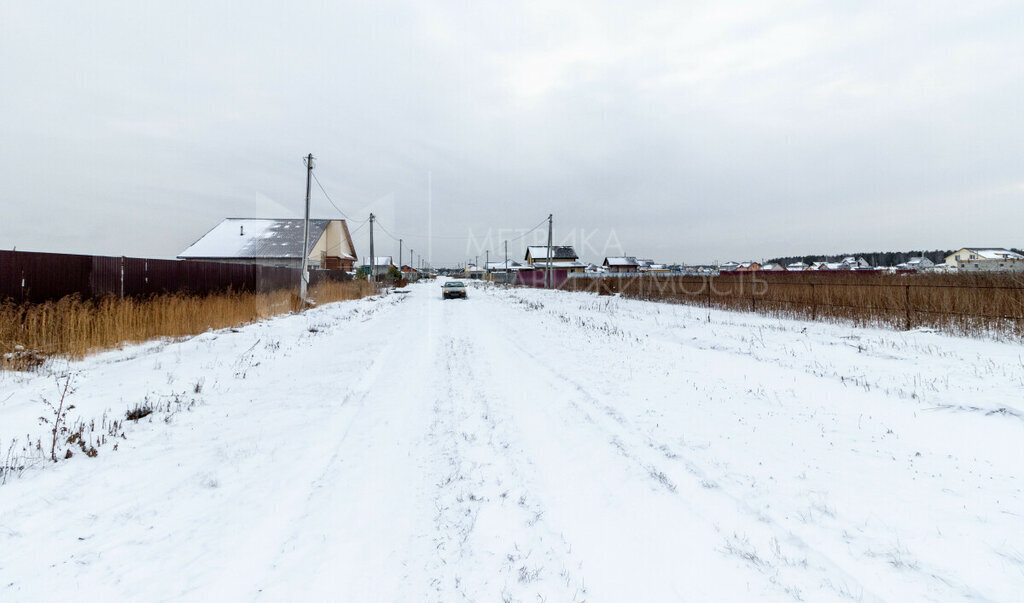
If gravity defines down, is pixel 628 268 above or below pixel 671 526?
above

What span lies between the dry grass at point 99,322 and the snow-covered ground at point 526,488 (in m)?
1.55

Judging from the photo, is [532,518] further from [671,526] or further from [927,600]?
[927,600]

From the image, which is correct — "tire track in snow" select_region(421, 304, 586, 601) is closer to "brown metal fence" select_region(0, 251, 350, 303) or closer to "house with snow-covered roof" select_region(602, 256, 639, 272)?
"brown metal fence" select_region(0, 251, 350, 303)

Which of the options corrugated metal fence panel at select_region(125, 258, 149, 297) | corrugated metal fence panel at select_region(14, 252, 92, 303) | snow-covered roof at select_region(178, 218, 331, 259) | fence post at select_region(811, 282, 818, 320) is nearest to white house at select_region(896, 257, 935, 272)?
fence post at select_region(811, 282, 818, 320)

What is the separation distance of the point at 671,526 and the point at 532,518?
96cm

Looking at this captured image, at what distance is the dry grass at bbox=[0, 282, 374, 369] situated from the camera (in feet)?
23.5

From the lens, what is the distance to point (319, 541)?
2600 mm

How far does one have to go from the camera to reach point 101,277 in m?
9.84

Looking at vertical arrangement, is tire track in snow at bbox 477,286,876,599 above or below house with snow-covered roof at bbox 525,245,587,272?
below

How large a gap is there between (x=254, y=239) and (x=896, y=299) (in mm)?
42114

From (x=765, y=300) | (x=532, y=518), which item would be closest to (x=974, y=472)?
(x=532, y=518)

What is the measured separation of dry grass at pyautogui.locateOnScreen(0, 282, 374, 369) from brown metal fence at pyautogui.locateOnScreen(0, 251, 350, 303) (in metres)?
0.43

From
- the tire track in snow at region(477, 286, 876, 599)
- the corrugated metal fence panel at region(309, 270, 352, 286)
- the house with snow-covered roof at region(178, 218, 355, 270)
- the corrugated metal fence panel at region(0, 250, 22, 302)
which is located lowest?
the tire track in snow at region(477, 286, 876, 599)

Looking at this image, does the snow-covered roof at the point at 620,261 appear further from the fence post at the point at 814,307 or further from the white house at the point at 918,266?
the fence post at the point at 814,307
